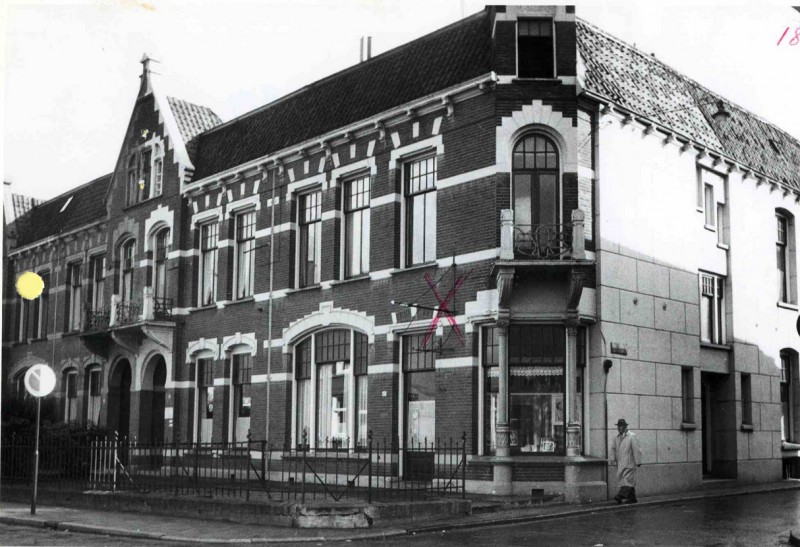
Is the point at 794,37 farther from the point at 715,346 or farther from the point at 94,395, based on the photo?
the point at 94,395

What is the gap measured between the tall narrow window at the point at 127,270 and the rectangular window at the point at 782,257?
67.9 ft

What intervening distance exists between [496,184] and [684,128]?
6210 mm

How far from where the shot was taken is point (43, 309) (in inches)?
1479

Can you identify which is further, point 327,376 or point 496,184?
point 327,376

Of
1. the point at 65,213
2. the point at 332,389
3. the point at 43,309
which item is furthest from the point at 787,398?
the point at 43,309

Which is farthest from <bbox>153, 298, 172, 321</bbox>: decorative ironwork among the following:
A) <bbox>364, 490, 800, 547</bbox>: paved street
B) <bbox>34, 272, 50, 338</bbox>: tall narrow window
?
<bbox>364, 490, 800, 547</bbox>: paved street

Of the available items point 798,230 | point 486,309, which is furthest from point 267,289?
point 798,230

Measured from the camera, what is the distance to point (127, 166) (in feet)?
107

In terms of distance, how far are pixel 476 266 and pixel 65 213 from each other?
2270cm

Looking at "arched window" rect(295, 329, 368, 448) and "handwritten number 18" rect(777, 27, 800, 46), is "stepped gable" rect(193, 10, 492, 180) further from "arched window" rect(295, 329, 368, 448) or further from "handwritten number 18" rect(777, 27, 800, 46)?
"handwritten number 18" rect(777, 27, 800, 46)

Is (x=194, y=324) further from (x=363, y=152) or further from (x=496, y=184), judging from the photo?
(x=496, y=184)

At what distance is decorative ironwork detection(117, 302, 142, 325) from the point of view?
29784mm

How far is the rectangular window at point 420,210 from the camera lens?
22141 millimetres

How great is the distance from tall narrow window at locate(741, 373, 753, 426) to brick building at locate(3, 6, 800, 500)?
6 cm
